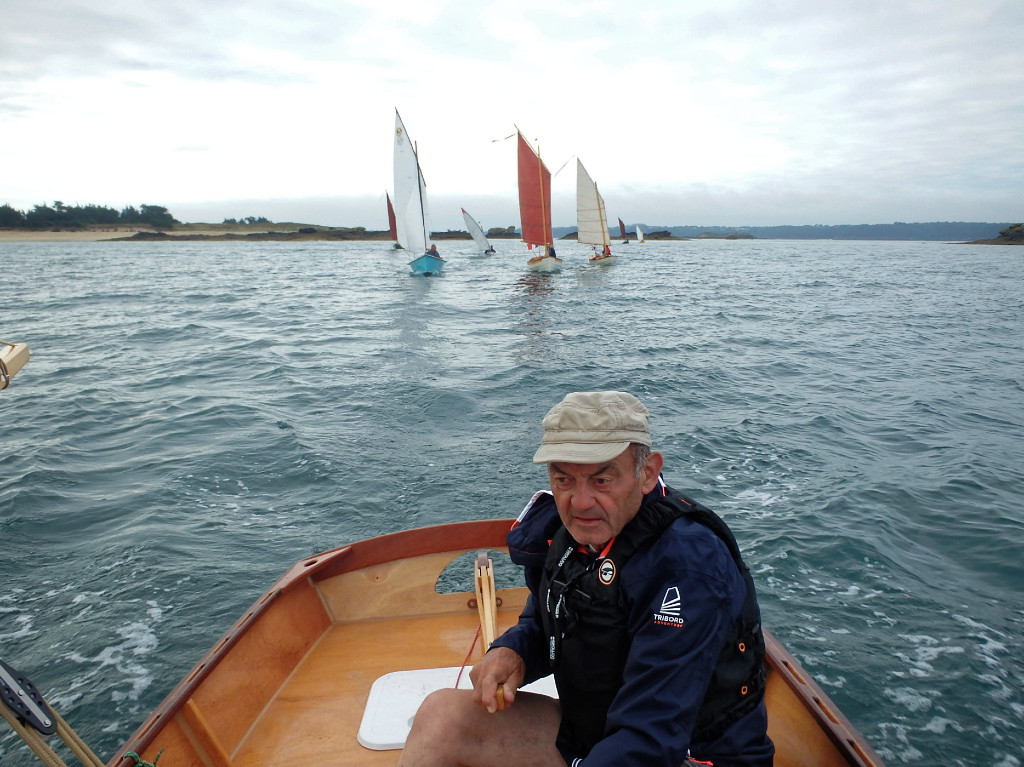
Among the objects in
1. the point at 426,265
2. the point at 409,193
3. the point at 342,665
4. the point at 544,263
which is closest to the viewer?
the point at 342,665

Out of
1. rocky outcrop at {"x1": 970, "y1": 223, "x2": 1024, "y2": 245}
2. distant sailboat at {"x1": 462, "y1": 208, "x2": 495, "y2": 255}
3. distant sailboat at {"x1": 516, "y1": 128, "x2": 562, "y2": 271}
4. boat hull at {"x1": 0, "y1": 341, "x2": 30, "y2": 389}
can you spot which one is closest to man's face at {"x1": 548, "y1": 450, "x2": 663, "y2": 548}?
boat hull at {"x1": 0, "y1": 341, "x2": 30, "y2": 389}

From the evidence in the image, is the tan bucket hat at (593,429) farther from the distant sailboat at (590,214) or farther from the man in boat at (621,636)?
the distant sailboat at (590,214)

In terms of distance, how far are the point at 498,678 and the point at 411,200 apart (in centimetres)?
4501

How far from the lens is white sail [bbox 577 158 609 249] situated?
168ft

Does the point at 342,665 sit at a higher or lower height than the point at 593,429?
lower

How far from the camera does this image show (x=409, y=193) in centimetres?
4450

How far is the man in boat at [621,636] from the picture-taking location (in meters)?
1.88

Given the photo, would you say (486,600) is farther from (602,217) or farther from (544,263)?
(602,217)

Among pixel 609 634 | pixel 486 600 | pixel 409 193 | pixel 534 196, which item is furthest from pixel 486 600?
pixel 534 196

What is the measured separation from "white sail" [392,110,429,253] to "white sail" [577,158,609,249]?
1301 centimetres

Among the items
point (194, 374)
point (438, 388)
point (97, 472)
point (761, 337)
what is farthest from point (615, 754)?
point (761, 337)

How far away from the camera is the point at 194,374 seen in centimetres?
1524

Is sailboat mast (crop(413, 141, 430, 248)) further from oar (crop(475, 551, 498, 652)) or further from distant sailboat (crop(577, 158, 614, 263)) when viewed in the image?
oar (crop(475, 551, 498, 652))

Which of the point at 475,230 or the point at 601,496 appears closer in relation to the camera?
the point at 601,496
